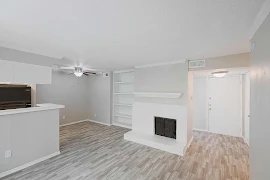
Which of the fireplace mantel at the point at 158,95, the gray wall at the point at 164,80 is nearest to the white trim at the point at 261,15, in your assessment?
the gray wall at the point at 164,80

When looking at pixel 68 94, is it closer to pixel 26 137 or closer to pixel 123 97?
pixel 123 97

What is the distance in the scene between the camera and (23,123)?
2.58 metres

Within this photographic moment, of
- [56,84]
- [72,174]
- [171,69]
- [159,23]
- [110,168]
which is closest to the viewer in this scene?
[159,23]

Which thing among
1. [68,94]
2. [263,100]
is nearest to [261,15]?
[263,100]

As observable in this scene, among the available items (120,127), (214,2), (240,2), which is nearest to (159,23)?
(214,2)

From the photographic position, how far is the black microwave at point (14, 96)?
110 inches

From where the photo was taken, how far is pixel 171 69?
379 centimetres

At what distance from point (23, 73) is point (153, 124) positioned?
3.58 metres

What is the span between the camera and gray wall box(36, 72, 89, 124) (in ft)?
16.8

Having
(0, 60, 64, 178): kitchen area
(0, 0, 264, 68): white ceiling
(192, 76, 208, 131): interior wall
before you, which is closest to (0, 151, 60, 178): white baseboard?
(0, 60, 64, 178): kitchen area

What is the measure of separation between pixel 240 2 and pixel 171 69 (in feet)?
8.53

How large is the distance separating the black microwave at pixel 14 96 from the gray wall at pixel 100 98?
9.63 ft

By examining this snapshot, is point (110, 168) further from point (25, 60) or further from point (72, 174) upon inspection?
point (25, 60)

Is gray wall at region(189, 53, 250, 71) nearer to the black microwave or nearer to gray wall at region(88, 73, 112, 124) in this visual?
gray wall at region(88, 73, 112, 124)
